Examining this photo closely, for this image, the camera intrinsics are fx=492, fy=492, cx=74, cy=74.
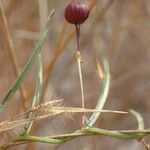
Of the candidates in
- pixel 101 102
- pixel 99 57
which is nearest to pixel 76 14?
pixel 101 102

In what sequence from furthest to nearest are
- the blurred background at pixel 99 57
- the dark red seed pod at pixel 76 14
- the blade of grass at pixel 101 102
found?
the blurred background at pixel 99 57
the dark red seed pod at pixel 76 14
the blade of grass at pixel 101 102

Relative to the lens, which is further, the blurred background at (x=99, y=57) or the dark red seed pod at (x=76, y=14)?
the blurred background at (x=99, y=57)

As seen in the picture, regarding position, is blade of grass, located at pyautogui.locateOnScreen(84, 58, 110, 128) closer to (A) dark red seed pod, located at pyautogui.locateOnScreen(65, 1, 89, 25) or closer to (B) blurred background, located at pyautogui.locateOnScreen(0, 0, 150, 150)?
(A) dark red seed pod, located at pyautogui.locateOnScreen(65, 1, 89, 25)

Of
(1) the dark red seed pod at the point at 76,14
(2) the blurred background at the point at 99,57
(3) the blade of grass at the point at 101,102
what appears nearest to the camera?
(3) the blade of grass at the point at 101,102

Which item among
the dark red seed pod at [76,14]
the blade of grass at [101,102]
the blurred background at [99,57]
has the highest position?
the blurred background at [99,57]

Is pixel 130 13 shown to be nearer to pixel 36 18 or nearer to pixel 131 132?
pixel 36 18

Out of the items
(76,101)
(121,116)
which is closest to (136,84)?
(121,116)

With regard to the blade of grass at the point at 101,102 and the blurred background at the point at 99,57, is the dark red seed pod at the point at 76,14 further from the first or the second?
the blurred background at the point at 99,57

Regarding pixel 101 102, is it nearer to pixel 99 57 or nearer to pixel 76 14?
pixel 76 14

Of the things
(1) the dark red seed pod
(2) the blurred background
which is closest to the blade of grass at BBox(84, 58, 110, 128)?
(1) the dark red seed pod

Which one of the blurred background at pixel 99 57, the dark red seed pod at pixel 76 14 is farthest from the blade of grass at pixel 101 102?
the blurred background at pixel 99 57
